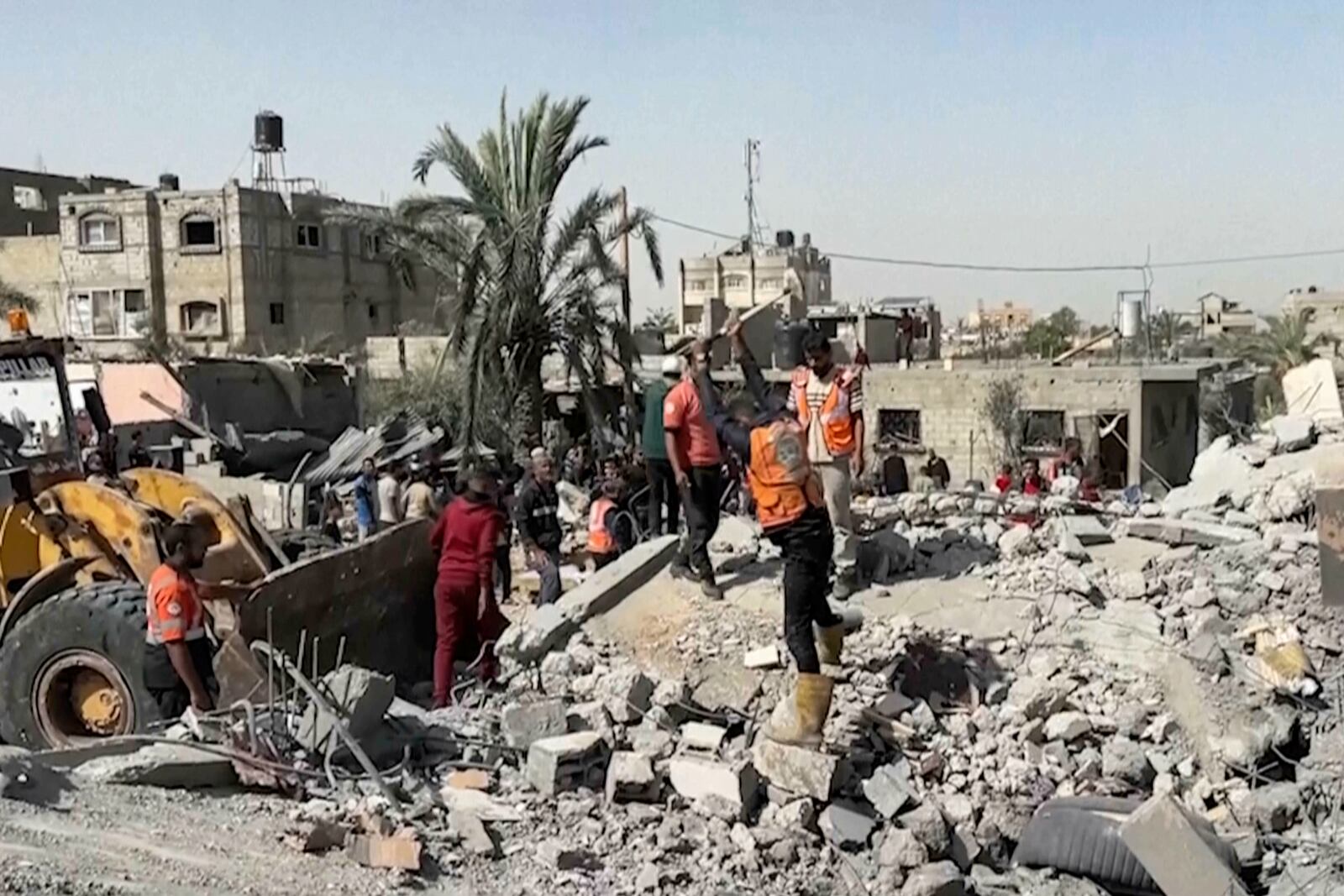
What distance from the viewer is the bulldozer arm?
7430 millimetres

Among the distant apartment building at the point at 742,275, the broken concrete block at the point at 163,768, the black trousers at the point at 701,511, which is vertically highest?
the distant apartment building at the point at 742,275

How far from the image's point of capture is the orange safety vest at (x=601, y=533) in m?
9.55

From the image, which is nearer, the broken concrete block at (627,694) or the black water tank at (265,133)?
the broken concrete block at (627,694)

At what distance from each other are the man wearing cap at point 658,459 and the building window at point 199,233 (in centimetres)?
3005

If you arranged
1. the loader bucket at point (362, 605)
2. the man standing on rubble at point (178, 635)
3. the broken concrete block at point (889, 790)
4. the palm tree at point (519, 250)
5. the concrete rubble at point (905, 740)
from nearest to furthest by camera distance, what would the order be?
the concrete rubble at point (905, 740) < the broken concrete block at point (889, 790) < the man standing on rubble at point (178, 635) < the loader bucket at point (362, 605) < the palm tree at point (519, 250)

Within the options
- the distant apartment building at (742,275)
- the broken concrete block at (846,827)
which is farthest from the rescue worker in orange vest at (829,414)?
the distant apartment building at (742,275)

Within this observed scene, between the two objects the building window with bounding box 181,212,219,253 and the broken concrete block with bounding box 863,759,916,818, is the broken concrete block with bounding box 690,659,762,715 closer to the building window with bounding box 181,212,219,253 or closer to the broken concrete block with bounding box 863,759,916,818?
the broken concrete block with bounding box 863,759,916,818

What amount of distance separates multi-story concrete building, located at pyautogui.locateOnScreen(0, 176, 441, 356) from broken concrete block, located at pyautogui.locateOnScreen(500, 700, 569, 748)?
30168mm

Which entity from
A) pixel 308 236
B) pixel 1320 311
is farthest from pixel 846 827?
pixel 1320 311

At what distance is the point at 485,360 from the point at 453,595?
11223 mm

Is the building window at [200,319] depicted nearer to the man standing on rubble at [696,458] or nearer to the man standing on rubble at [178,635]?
the man standing on rubble at [696,458]

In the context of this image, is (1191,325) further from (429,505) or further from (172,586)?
(172,586)

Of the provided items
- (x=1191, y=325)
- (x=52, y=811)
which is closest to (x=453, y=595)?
(x=52, y=811)

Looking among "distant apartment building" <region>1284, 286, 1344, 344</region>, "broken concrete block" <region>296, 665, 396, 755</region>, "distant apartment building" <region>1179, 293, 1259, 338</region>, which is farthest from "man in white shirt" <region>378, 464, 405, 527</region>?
"distant apartment building" <region>1179, 293, 1259, 338</region>
